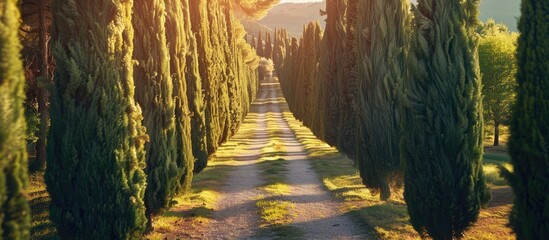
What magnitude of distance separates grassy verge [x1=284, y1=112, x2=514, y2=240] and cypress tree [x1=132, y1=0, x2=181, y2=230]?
4.69 m

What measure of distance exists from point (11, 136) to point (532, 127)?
5951 mm

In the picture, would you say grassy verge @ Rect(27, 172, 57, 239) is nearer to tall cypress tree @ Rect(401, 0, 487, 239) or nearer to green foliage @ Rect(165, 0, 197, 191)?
green foliage @ Rect(165, 0, 197, 191)

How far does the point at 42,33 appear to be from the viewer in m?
15.9

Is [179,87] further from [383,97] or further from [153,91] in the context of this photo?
[383,97]

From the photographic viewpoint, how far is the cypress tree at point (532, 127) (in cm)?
593

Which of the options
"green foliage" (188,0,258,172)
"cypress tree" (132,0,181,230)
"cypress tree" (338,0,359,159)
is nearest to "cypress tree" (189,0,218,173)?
"green foliage" (188,0,258,172)

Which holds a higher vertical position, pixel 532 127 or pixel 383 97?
Result: pixel 383 97

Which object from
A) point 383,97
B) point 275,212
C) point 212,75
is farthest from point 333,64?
point 275,212

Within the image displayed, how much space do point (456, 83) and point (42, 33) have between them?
1347 centimetres

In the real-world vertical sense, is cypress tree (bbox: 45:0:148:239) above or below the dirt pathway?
above

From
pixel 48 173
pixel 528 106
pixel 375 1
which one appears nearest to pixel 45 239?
pixel 48 173

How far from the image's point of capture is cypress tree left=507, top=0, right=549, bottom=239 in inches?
233

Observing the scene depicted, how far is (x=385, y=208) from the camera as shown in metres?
12.3

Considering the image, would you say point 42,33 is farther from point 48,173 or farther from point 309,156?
point 309,156
